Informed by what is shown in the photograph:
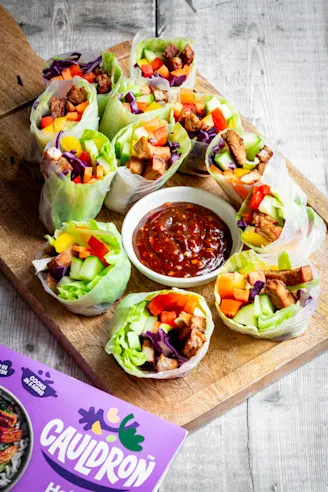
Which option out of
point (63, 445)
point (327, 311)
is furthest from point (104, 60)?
point (63, 445)

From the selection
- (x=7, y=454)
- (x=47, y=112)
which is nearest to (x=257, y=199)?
(x=47, y=112)

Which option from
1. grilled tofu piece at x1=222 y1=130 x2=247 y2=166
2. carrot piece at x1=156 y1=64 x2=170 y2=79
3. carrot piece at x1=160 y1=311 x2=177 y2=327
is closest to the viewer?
carrot piece at x1=160 y1=311 x2=177 y2=327

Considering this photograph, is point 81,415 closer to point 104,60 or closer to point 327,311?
point 327,311

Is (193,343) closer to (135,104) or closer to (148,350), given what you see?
(148,350)

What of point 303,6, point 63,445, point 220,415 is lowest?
point 220,415

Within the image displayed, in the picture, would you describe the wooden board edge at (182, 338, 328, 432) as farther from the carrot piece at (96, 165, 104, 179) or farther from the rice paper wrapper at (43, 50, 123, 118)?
the rice paper wrapper at (43, 50, 123, 118)

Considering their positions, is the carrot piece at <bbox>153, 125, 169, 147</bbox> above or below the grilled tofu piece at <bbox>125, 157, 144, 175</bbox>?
above

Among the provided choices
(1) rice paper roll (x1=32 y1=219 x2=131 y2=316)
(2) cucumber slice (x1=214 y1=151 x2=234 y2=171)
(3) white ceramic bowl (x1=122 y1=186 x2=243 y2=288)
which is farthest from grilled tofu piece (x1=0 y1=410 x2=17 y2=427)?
(2) cucumber slice (x1=214 y1=151 x2=234 y2=171)
